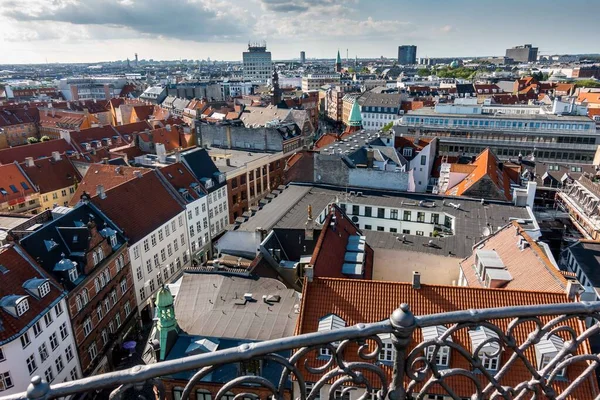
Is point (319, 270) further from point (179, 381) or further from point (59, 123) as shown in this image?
point (59, 123)

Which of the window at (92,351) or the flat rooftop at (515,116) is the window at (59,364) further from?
the flat rooftop at (515,116)

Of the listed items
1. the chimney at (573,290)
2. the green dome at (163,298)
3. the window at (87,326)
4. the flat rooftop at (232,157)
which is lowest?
the window at (87,326)

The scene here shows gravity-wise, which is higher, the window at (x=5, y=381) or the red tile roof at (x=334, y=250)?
the red tile roof at (x=334, y=250)

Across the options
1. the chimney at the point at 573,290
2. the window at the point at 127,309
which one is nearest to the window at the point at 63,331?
the window at the point at 127,309

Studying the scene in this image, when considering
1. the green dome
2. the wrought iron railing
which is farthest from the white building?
the wrought iron railing

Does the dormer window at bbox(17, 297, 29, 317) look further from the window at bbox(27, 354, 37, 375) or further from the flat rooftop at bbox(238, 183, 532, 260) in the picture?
the flat rooftop at bbox(238, 183, 532, 260)

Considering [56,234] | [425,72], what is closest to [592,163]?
[56,234]
